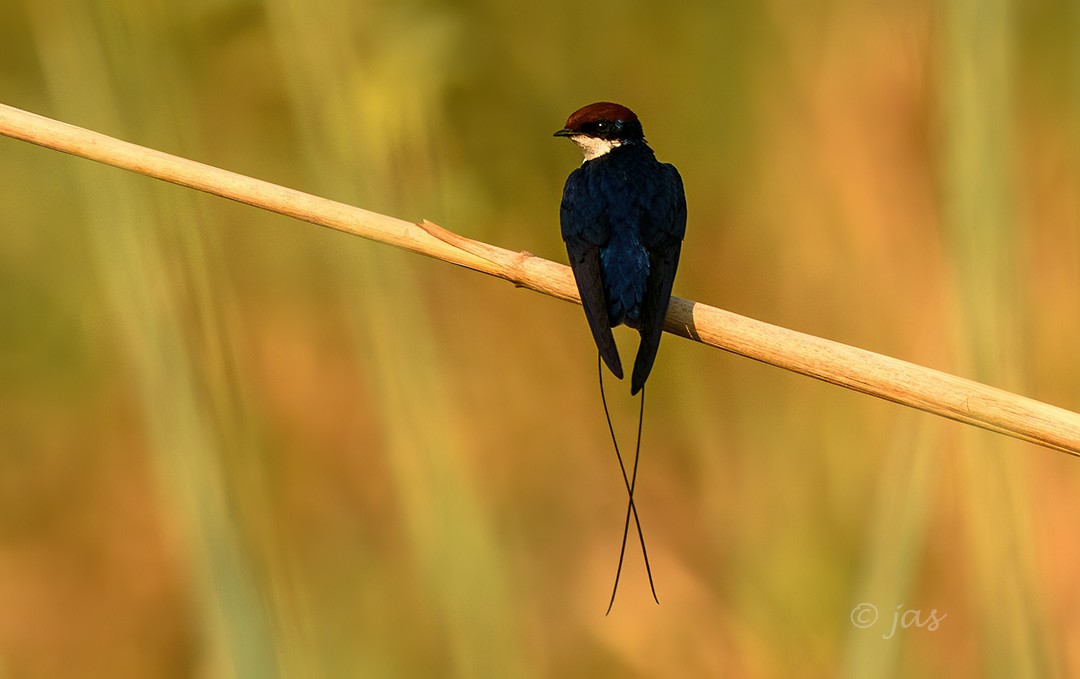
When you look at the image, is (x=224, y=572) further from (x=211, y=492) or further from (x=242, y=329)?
(x=242, y=329)

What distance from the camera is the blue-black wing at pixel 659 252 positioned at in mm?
1514

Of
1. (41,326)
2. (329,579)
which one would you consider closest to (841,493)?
(329,579)

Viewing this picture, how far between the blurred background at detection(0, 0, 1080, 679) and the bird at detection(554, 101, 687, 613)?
0.08 meters

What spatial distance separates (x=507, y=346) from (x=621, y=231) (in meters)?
0.45

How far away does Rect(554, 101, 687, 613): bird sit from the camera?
1.55 meters

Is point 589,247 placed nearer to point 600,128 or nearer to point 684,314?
point 684,314

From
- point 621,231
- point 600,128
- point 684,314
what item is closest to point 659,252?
point 621,231

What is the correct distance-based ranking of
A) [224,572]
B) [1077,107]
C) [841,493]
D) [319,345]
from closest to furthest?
[224,572], [1077,107], [841,493], [319,345]

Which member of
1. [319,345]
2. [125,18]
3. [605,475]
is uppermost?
[125,18]

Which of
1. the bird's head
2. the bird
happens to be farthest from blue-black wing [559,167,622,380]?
the bird's head

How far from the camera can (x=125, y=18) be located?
1.38m

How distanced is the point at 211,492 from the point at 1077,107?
1.37m

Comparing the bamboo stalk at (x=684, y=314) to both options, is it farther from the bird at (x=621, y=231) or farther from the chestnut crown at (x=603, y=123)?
the chestnut crown at (x=603, y=123)

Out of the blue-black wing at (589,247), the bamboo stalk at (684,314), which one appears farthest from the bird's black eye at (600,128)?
the bamboo stalk at (684,314)
